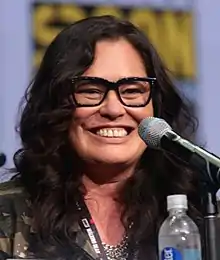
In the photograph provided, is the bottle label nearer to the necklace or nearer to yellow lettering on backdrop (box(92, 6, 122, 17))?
the necklace

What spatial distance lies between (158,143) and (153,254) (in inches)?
14.0

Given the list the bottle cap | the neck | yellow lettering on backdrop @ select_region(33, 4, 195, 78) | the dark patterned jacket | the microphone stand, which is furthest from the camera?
yellow lettering on backdrop @ select_region(33, 4, 195, 78)

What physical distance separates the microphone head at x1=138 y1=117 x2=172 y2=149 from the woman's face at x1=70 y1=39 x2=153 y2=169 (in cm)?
28

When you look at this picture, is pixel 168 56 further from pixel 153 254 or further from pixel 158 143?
pixel 158 143

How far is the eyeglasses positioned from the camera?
3.95ft

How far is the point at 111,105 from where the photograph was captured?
120cm

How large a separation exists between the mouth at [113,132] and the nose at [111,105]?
3 cm

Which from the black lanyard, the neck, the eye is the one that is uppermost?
the eye

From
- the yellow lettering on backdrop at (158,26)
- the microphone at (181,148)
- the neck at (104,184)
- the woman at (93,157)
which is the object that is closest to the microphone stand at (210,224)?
the microphone at (181,148)

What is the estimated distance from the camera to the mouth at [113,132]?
4.02 feet

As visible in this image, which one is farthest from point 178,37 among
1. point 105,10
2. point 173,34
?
point 105,10

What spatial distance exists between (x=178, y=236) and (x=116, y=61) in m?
0.43

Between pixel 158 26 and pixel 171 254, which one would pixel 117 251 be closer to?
pixel 171 254

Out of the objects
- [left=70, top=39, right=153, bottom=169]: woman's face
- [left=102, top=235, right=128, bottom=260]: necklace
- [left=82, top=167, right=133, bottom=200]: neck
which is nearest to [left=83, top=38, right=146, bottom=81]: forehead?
→ [left=70, top=39, right=153, bottom=169]: woman's face
